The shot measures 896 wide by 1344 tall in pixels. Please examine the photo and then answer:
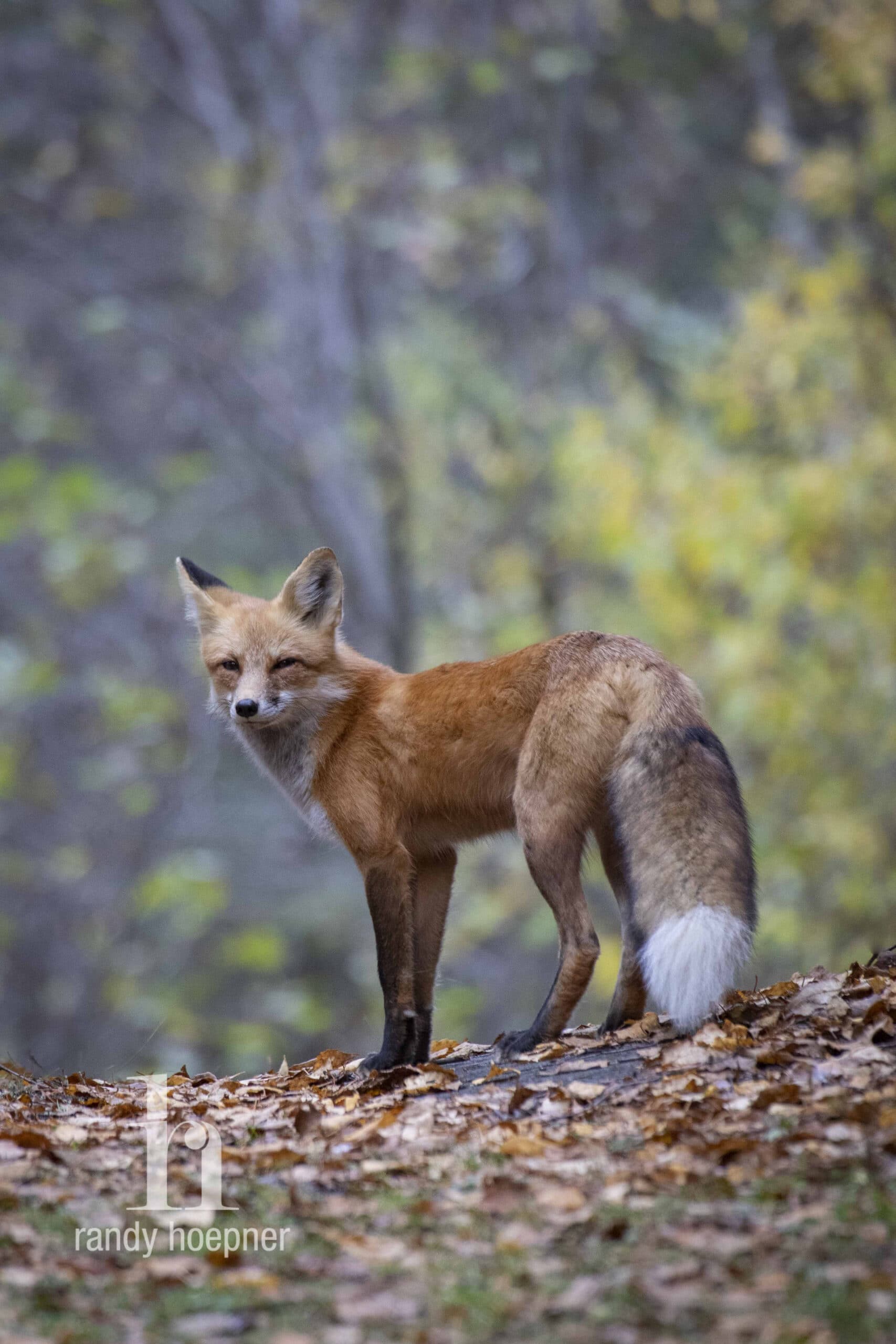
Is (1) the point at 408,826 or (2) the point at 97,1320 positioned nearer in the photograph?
(2) the point at 97,1320

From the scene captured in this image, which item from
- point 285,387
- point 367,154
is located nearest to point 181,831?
point 285,387

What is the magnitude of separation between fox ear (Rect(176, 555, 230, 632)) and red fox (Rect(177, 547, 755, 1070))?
0.01 metres

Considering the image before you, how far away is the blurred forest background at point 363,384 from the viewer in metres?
12.4

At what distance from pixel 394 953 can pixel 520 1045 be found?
58 cm

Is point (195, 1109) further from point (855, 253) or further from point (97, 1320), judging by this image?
point (855, 253)

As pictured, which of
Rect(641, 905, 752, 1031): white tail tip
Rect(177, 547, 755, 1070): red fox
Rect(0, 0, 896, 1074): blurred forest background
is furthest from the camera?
Rect(0, 0, 896, 1074): blurred forest background

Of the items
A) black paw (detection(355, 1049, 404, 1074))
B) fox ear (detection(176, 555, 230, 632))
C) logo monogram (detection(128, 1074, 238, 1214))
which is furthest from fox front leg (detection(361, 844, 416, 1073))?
fox ear (detection(176, 555, 230, 632))

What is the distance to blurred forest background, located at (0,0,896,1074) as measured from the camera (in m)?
12.4

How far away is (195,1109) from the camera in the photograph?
178 inches

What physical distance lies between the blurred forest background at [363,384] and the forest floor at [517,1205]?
7690 mm

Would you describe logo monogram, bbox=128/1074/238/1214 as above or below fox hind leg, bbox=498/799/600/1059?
below

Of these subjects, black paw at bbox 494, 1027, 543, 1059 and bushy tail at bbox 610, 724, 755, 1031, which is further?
black paw at bbox 494, 1027, 543, 1059

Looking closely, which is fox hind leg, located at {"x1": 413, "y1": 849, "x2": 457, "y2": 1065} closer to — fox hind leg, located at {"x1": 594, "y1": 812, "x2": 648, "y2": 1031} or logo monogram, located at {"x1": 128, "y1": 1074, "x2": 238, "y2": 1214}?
fox hind leg, located at {"x1": 594, "y1": 812, "x2": 648, "y2": 1031}

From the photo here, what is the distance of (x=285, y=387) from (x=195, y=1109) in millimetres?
12469
